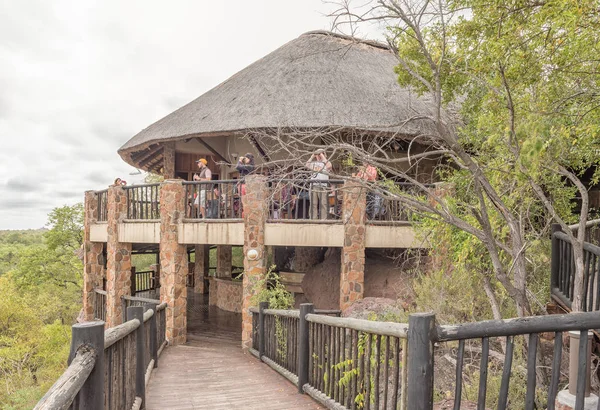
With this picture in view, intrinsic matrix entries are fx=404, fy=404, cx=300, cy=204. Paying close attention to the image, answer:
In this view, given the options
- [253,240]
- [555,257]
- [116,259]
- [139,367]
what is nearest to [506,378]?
[139,367]

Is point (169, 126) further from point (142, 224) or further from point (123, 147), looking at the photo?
point (142, 224)

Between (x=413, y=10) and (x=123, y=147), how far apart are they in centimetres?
1139

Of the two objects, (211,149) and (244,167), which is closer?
(244,167)

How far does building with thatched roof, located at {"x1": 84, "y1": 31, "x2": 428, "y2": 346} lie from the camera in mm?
8766

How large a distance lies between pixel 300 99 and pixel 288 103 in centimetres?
38

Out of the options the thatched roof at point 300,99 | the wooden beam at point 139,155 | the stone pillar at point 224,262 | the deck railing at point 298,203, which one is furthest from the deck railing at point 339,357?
the wooden beam at point 139,155

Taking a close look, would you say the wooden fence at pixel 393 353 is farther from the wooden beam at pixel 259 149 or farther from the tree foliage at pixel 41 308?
the tree foliage at pixel 41 308

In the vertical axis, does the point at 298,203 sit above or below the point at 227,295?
above

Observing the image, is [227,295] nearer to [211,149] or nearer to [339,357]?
[211,149]

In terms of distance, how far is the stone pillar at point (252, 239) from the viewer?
8.68m

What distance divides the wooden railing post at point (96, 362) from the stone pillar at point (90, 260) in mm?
11065

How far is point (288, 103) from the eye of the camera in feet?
35.1

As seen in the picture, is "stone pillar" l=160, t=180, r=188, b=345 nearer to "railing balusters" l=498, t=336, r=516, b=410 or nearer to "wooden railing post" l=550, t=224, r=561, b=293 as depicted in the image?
"wooden railing post" l=550, t=224, r=561, b=293

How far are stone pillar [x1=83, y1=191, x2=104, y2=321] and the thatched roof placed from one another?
7.39ft
